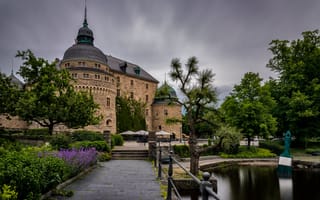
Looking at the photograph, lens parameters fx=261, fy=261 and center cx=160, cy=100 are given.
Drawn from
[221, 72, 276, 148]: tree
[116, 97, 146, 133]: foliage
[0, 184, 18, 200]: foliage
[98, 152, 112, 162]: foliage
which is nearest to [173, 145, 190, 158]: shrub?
[221, 72, 276, 148]: tree

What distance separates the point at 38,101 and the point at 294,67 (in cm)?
2741

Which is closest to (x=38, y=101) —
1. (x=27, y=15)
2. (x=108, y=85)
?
(x=27, y=15)

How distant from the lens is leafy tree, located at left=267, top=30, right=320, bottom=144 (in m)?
28.3

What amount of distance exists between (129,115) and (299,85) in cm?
2574

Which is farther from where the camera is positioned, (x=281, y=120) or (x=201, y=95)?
(x=281, y=120)

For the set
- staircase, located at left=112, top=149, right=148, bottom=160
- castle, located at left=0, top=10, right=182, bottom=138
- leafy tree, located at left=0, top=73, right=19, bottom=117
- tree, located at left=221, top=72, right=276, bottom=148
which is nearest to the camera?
staircase, located at left=112, top=149, right=148, bottom=160

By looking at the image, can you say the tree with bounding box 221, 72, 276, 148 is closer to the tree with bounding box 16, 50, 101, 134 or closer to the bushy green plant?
the tree with bounding box 16, 50, 101, 134

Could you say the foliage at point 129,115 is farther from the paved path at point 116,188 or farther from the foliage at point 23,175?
the foliage at point 23,175

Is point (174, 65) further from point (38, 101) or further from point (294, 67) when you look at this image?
point (294, 67)

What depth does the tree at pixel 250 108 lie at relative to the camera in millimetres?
27223

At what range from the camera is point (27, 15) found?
13016 millimetres

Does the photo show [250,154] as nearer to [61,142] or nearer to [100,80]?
[61,142]

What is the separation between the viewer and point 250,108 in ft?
89.6

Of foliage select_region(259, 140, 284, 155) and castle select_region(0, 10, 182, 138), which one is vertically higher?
castle select_region(0, 10, 182, 138)
